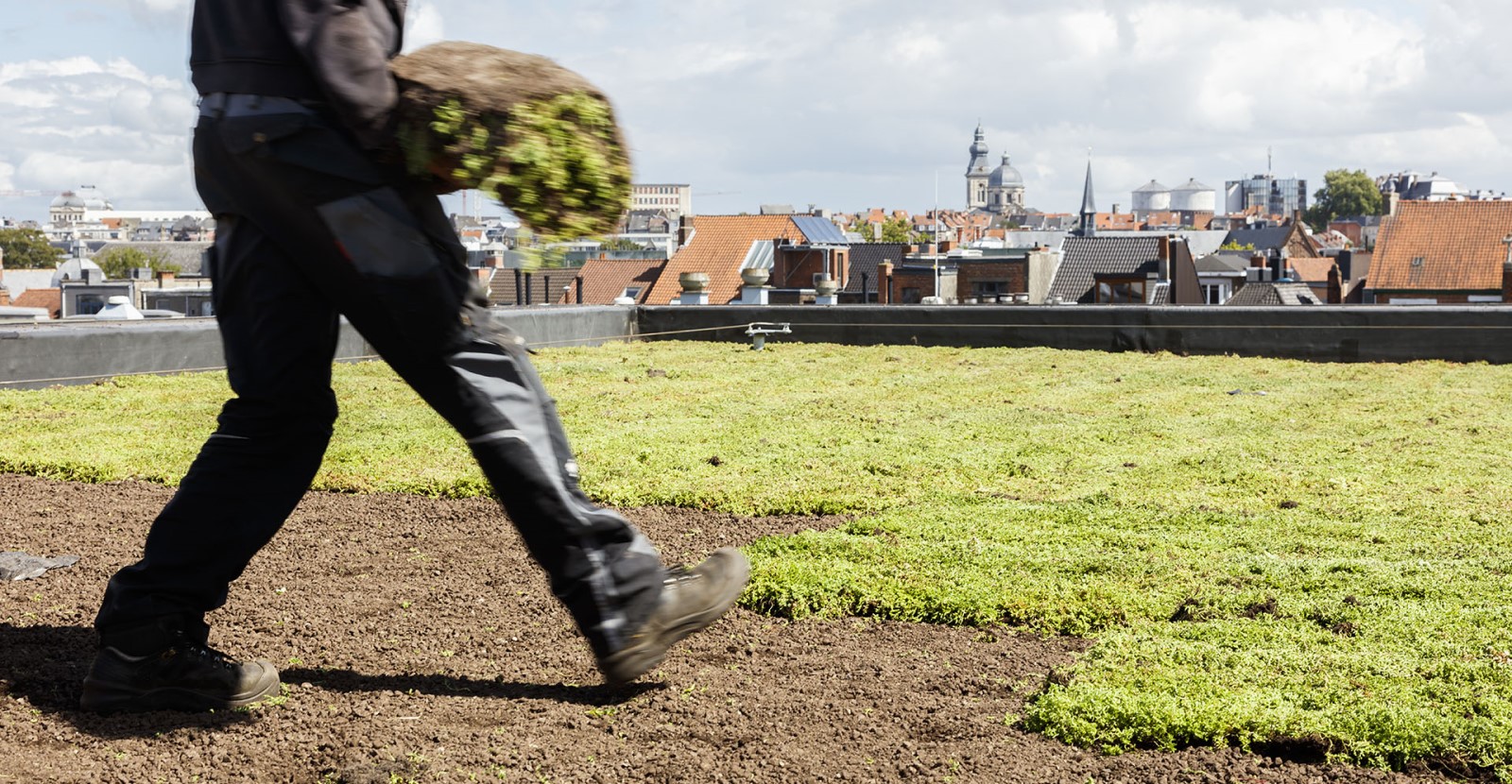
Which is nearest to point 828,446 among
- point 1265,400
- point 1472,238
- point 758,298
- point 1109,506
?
point 1109,506

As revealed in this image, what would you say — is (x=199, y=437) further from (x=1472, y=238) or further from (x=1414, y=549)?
(x=1472, y=238)

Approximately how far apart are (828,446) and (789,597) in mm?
2894

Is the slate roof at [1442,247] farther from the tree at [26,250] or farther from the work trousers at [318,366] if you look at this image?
the tree at [26,250]

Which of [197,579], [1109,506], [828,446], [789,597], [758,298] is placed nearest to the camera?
[197,579]

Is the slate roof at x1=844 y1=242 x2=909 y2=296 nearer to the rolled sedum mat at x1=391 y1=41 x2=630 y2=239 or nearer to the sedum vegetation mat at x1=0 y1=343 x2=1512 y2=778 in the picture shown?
the sedum vegetation mat at x1=0 y1=343 x2=1512 y2=778

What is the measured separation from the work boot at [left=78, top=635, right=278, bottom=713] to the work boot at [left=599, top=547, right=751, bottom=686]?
0.77 metres

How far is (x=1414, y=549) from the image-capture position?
4.07m

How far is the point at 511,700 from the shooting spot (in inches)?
109

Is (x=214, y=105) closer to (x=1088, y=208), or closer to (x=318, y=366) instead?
(x=318, y=366)

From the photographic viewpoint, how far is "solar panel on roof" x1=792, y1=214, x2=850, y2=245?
193 ft

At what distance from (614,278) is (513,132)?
5629 centimetres

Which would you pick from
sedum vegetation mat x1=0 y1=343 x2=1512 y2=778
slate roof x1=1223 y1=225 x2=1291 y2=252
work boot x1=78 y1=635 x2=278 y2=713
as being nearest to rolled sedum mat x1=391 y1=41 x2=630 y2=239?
work boot x1=78 y1=635 x2=278 y2=713

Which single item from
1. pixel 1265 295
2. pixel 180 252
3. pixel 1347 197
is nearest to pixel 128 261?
pixel 180 252

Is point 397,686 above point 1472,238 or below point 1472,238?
below
